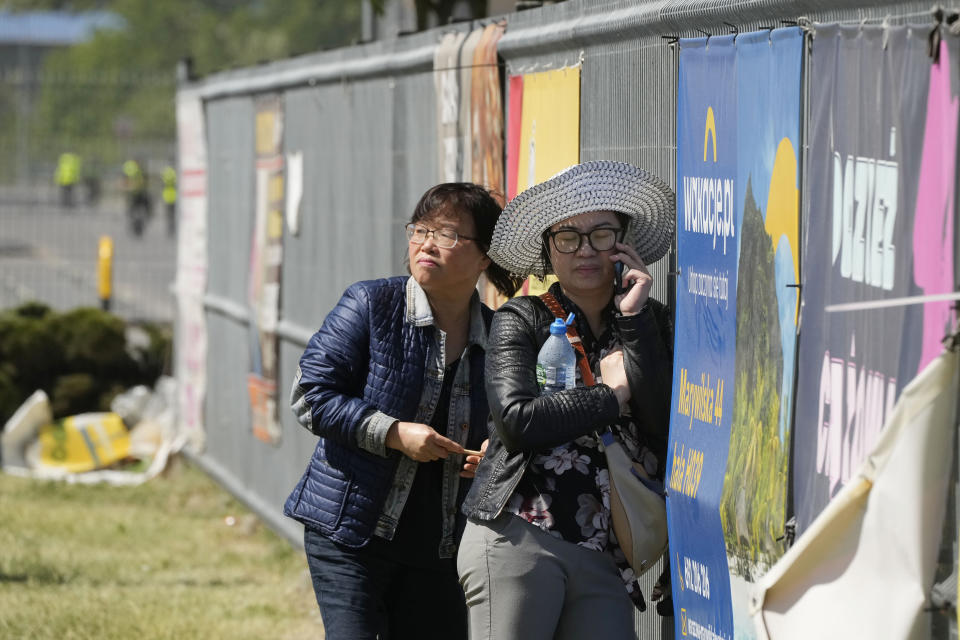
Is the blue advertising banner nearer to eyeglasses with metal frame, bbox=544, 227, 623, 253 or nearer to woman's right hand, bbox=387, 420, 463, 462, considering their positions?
eyeglasses with metal frame, bbox=544, 227, 623, 253

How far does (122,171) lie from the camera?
993 inches

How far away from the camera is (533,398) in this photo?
153 inches

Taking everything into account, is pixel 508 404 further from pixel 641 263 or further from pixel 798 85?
pixel 798 85

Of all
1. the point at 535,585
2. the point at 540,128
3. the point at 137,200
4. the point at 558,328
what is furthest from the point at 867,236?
the point at 137,200

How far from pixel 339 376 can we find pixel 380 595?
0.61 meters

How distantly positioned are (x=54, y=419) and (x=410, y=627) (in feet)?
26.8

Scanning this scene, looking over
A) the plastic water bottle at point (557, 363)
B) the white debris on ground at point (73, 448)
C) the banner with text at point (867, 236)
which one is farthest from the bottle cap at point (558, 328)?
the white debris on ground at point (73, 448)

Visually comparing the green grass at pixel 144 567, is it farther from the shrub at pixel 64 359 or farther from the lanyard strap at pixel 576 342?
the lanyard strap at pixel 576 342

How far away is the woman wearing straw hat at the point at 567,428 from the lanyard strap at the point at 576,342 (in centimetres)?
1

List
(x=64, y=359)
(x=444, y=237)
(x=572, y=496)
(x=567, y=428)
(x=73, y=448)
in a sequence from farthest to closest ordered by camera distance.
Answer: (x=64, y=359) → (x=73, y=448) → (x=444, y=237) → (x=572, y=496) → (x=567, y=428)

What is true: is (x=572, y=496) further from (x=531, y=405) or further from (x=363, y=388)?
(x=363, y=388)

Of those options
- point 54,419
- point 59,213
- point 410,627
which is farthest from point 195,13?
point 410,627

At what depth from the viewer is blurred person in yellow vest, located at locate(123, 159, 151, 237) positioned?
89.7 feet

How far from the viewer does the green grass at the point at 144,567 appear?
732 cm
